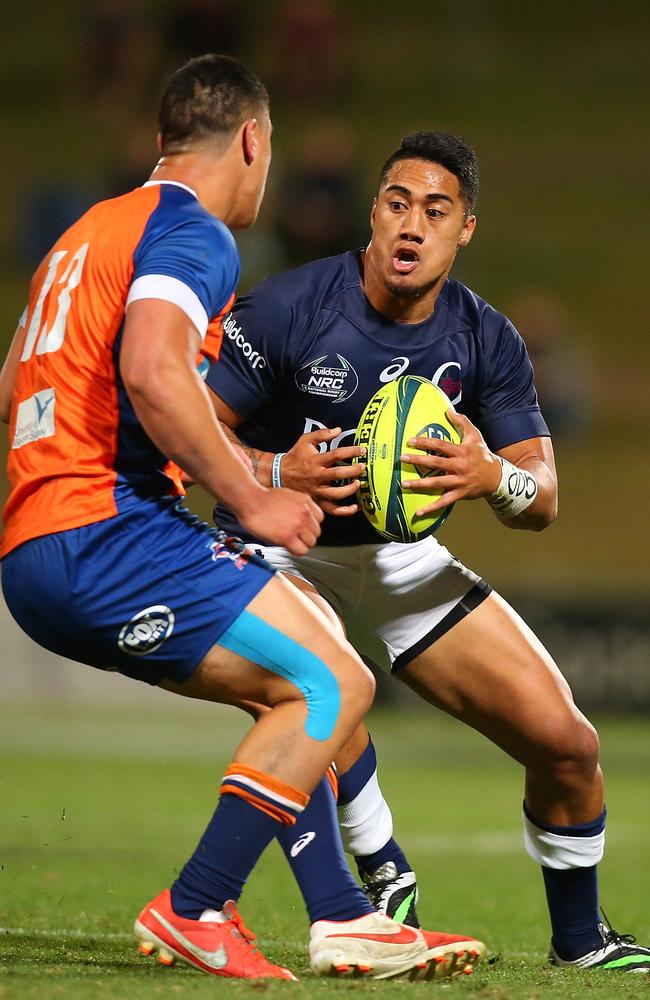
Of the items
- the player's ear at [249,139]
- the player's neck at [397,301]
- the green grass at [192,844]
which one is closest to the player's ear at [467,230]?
the player's neck at [397,301]

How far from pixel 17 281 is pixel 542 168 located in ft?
24.8

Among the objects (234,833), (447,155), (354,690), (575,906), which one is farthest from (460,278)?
(234,833)

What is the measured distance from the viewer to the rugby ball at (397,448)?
4.67 meters

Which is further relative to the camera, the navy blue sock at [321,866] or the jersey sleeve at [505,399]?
the jersey sleeve at [505,399]

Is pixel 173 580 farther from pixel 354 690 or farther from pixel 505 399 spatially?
pixel 505 399

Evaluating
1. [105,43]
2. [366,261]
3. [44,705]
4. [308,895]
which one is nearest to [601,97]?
[105,43]

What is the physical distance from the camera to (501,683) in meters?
4.88

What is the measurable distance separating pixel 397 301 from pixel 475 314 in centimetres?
29

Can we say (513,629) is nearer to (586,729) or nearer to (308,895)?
(586,729)

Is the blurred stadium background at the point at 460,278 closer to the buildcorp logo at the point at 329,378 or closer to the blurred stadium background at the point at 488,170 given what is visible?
the blurred stadium background at the point at 488,170

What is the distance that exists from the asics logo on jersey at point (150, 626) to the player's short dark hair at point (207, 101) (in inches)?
49.5

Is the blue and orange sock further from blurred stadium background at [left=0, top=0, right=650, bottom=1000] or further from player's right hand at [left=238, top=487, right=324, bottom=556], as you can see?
player's right hand at [left=238, top=487, right=324, bottom=556]

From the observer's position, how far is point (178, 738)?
12.9 meters

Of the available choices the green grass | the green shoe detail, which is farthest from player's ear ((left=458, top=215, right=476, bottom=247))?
the green grass
